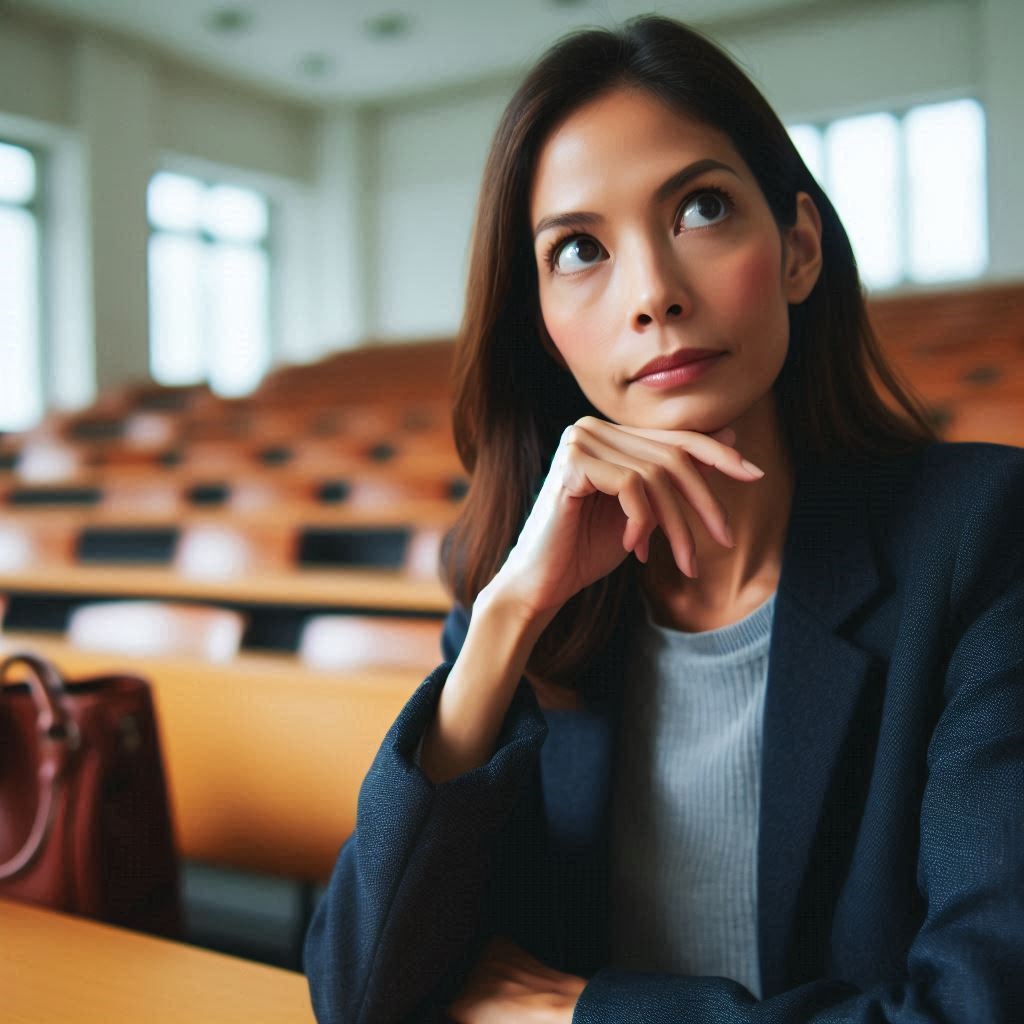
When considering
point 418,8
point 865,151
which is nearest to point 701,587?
point 418,8

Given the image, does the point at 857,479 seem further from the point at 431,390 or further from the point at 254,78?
the point at 254,78

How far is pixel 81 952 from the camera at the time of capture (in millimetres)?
850

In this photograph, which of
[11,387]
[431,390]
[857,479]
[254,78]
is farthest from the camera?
[254,78]

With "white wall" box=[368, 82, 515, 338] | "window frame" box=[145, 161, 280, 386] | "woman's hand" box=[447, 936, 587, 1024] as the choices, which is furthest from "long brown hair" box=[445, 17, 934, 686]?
"white wall" box=[368, 82, 515, 338]

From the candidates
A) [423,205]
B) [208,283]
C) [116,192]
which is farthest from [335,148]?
[116,192]

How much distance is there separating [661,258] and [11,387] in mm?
8292

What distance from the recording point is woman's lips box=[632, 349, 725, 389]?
2.69 ft

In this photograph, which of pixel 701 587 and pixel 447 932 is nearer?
pixel 447 932

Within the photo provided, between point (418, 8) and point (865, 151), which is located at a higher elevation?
point (418, 8)

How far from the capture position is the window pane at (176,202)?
9.05 meters

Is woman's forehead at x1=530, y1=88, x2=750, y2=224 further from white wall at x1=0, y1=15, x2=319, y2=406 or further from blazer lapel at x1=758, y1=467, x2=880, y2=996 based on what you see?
white wall at x1=0, y1=15, x2=319, y2=406

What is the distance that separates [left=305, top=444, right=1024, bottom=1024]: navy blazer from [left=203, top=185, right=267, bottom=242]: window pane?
9555mm

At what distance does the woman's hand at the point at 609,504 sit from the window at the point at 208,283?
8302 mm

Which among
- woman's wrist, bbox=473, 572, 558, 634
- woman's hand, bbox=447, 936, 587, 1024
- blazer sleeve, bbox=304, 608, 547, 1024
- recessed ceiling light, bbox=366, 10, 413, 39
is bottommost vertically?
woman's hand, bbox=447, 936, 587, 1024
